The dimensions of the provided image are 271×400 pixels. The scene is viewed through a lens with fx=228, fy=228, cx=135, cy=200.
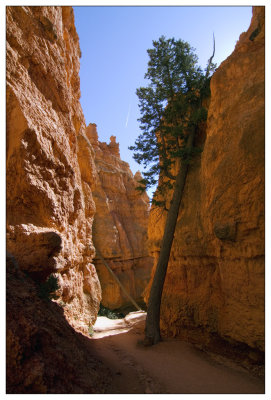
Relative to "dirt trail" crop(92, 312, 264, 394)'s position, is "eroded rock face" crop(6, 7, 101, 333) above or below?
above

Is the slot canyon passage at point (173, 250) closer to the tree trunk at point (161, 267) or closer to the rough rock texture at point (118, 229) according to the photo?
the tree trunk at point (161, 267)

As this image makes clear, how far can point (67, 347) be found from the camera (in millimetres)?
4805

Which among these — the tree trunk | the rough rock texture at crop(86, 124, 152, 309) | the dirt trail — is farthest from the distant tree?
the rough rock texture at crop(86, 124, 152, 309)

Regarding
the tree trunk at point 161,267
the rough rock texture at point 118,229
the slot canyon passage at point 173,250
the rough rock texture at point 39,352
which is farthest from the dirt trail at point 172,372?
the rough rock texture at point 118,229

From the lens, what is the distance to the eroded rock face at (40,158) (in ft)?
19.6

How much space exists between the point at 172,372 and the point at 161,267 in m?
3.80

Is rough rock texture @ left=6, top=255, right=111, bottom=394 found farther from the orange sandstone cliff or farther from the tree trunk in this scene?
the tree trunk

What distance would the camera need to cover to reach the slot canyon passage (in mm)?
4668

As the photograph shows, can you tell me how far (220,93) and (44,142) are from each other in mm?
5898

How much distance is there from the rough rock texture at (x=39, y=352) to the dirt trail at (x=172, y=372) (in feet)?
2.25

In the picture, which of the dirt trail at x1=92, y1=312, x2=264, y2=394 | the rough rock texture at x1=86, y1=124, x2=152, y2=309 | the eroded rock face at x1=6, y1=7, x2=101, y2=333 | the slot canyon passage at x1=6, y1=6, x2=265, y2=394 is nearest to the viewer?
the slot canyon passage at x1=6, y1=6, x2=265, y2=394

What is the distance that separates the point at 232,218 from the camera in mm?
6309

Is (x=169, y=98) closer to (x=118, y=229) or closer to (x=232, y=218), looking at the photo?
(x=232, y=218)

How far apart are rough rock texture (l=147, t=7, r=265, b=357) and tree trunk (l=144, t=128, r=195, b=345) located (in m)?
0.82
